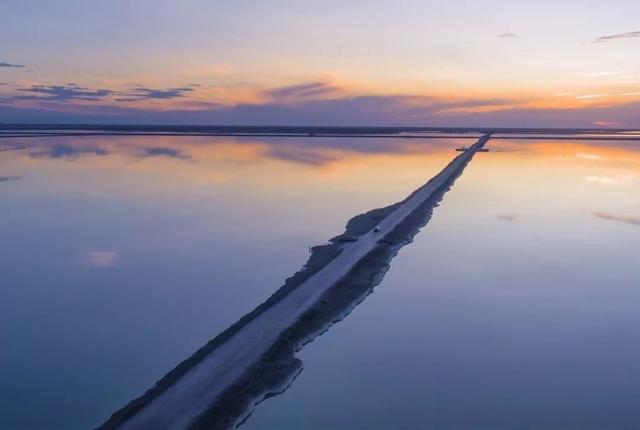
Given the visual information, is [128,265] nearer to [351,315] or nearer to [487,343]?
[351,315]

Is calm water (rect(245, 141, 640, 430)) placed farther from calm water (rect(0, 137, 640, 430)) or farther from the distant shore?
the distant shore

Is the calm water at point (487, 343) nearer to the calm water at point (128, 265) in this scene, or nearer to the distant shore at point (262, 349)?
the distant shore at point (262, 349)

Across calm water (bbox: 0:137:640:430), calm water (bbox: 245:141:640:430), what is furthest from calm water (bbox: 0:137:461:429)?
calm water (bbox: 245:141:640:430)

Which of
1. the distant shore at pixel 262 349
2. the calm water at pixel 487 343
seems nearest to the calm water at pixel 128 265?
the distant shore at pixel 262 349

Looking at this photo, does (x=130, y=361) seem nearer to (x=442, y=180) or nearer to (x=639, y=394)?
(x=639, y=394)

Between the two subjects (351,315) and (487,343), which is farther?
(351,315)

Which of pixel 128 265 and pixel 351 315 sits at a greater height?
pixel 128 265

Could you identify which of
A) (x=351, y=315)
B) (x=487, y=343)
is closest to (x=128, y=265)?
(x=351, y=315)

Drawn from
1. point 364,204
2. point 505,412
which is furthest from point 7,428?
point 364,204
